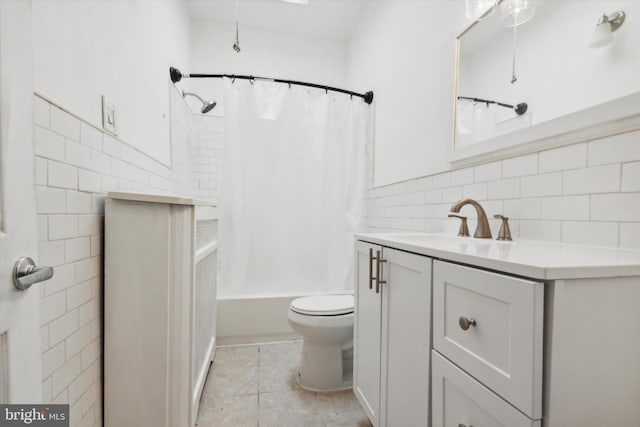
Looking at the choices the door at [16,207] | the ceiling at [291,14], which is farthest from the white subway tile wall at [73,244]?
the ceiling at [291,14]

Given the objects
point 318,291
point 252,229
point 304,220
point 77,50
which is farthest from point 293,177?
point 77,50

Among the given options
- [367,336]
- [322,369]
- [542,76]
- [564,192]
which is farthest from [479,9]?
[322,369]

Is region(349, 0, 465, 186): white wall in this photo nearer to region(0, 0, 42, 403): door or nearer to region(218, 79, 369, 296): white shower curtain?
region(218, 79, 369, 296): white shower curtain

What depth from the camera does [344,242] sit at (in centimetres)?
230

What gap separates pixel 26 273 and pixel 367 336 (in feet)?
3.41

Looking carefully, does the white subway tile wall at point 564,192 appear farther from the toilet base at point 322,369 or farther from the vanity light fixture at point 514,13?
the toilet base at point 322,369

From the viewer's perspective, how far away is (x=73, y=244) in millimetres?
855

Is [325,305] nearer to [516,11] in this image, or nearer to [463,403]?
[463,403]

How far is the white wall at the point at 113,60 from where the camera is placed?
0.78 meters

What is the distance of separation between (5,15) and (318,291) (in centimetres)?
208

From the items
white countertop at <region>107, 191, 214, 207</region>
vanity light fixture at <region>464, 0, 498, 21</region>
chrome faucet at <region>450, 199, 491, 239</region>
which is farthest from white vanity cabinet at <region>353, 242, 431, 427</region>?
vanity light fixture at <region>464, 0, 498, 21</region>

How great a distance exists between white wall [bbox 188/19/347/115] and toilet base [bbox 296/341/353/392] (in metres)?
2.11

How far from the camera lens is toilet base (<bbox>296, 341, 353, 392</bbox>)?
152 centimetres

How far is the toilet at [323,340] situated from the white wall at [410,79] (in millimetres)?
929
